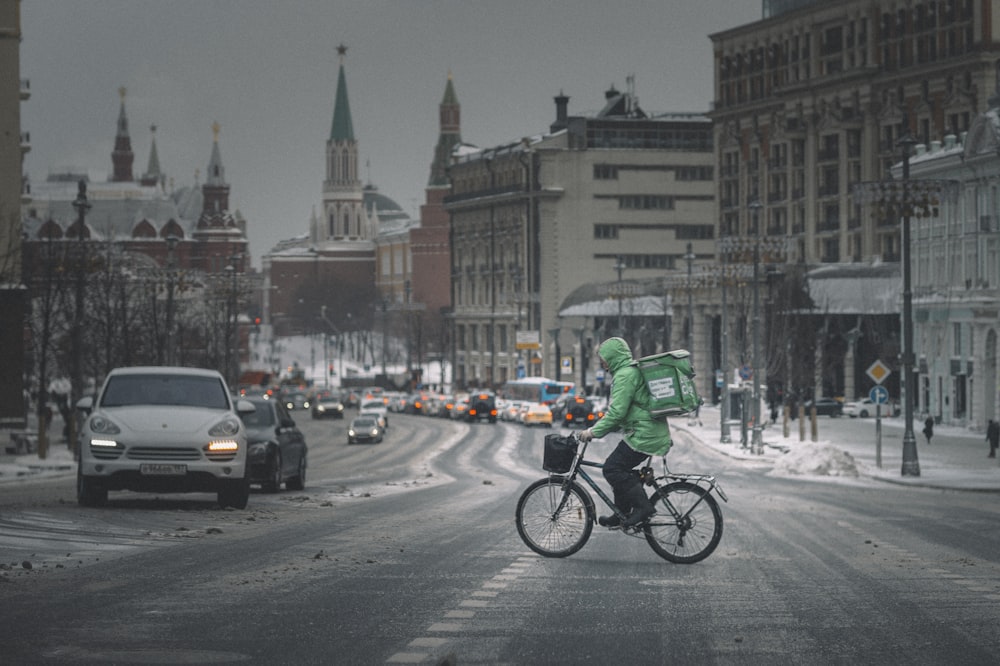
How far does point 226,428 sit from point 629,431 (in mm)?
8339

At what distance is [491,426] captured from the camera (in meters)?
98.0

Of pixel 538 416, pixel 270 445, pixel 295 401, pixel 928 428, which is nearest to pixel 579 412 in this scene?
pixel 538 416

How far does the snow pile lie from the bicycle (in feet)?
98.8

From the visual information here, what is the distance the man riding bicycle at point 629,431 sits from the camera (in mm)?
14523

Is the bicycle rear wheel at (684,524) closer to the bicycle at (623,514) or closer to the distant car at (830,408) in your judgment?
the bicycle at (623,514)

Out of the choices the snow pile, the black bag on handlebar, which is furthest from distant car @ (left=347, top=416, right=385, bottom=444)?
the black bag on handlebar

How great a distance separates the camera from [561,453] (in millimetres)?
15180

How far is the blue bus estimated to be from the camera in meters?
110

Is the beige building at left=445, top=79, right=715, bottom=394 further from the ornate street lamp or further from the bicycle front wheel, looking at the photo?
the bicycle front wheel

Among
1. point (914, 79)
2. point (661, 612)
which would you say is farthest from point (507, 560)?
point (914, 79)

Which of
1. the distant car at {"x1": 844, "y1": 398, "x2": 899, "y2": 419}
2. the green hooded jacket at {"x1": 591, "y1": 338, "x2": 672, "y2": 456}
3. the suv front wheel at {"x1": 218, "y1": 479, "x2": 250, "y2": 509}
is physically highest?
the green hooded jacket at {"x1": 591, "y1": 338, "x2": 672, "y2": 456}

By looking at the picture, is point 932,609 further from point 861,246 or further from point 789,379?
point 861,246

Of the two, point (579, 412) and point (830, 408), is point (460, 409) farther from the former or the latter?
point (830, 408)

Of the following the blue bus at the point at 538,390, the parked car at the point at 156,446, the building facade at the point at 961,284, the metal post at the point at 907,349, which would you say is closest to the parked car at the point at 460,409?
the blue bus at the point at 538,390
